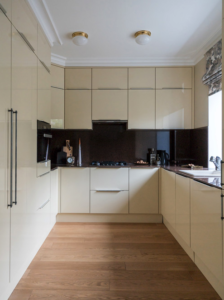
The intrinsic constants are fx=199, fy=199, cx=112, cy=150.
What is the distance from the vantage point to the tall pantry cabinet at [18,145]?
1.41 metres

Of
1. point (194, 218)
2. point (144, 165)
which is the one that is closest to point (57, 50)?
point (144, 165)

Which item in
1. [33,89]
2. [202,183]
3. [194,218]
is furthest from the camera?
[33,89]

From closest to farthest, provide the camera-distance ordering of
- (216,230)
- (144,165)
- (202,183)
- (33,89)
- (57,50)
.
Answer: (216,230) → (202,183) → (33,89) → (57,50) → (144,165)

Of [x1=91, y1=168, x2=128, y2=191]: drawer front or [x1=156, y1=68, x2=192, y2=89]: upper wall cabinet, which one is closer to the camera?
[x1=91, y1=168, x2=128, y2=191]: drawer front

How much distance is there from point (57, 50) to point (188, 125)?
7.77 ft

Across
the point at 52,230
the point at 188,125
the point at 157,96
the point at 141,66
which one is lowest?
the point at 52,230

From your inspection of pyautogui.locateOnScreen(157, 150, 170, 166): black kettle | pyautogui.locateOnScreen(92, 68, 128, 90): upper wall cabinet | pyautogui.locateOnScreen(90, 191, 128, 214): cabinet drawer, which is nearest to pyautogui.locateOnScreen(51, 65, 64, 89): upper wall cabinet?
pyautogui.locateOnScreen(92, 68, 128, 90): upper wall cabinet

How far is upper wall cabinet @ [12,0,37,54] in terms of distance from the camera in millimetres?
1603

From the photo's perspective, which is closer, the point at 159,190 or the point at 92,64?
the point at 159,190

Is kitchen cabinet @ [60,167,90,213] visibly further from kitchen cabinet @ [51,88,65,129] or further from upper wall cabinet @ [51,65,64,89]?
upper wall cabinet @ [51,65,64,89]

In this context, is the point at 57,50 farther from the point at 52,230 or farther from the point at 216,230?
the point at 216,230

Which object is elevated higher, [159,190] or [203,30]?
[203,30]

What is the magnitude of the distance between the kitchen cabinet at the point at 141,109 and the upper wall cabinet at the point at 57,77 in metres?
1.15

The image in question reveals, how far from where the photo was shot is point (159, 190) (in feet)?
10.1
